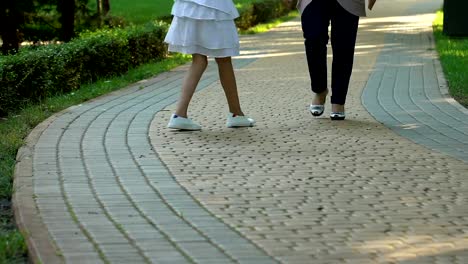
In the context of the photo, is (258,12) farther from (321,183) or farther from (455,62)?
(321,183)

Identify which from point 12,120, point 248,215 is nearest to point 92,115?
point 12,120

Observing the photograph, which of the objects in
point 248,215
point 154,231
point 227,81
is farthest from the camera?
point 227,81

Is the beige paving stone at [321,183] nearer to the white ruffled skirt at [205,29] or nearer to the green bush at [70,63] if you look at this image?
the white ruffled skirt at [205,29]

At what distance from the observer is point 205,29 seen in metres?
8.20

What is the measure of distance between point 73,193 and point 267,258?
1.72 metres

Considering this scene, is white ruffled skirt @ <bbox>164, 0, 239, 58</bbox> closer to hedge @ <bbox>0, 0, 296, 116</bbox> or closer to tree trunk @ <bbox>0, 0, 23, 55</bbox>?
hedge @ <bbox>0, 0, 296, 116</bbox>

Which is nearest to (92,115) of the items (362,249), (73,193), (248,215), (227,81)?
(227,81)

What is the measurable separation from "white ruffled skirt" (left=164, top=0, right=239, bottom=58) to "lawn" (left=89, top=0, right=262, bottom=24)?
928 inches

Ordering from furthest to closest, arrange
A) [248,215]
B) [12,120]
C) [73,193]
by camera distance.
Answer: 1. [12,120]
2. [73,193]
3. [248,215]

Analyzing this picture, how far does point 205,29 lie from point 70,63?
4.70 metres

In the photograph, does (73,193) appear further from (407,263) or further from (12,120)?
(12,120)

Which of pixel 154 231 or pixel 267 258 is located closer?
pixel 267 258

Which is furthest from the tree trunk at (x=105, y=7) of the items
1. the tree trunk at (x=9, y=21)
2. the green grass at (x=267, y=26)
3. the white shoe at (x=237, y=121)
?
the white shoe at (x=237, y=121)

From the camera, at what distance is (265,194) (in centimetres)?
607
